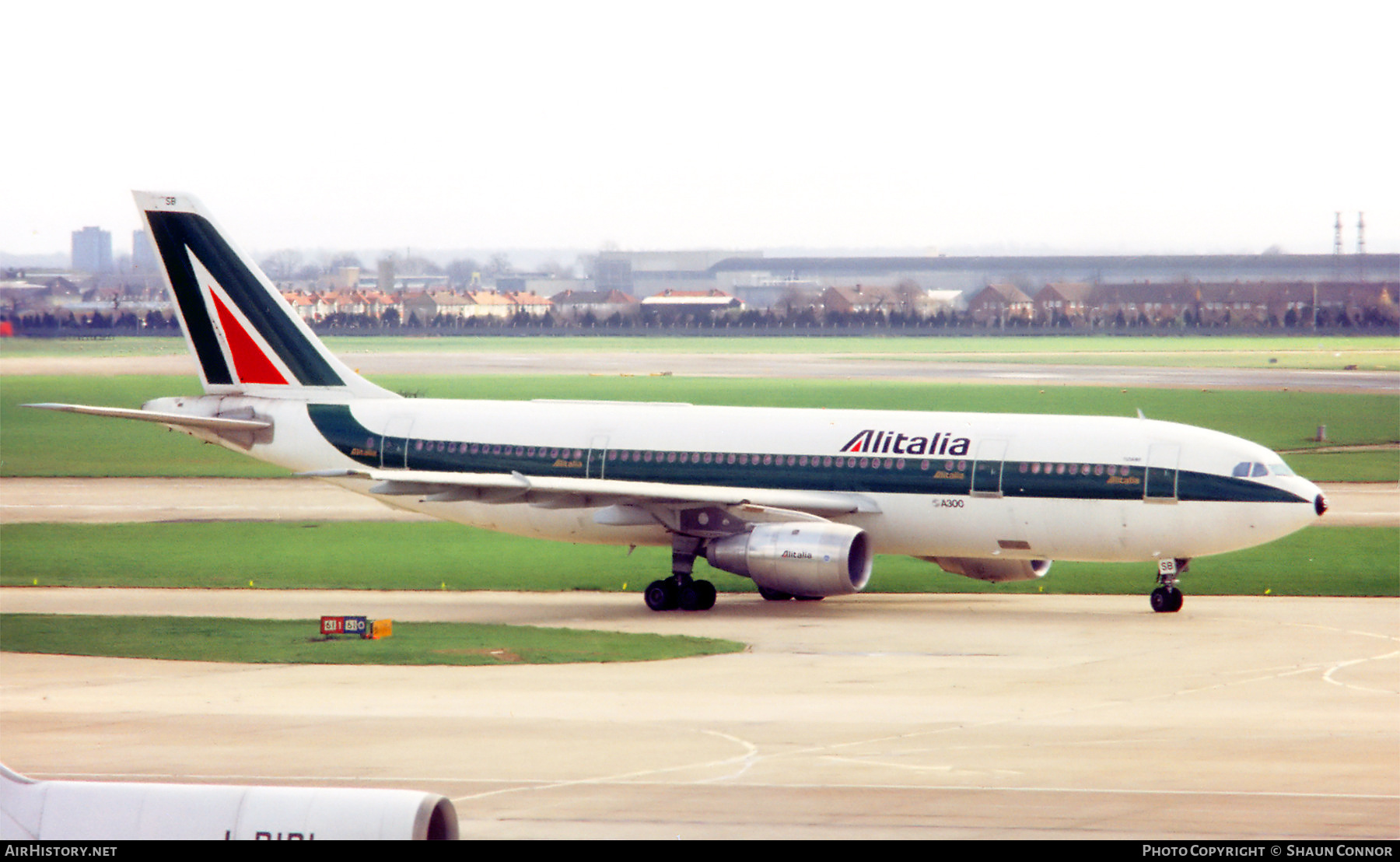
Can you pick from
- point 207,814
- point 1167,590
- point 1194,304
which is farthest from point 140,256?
point 207,814

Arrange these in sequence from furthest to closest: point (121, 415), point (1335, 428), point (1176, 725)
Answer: point (1335, 428) < point (121, 415) < point (1176, 725)

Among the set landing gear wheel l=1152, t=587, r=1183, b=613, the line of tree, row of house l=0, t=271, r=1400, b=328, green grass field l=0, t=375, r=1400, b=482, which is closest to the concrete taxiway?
landing gear wheel l=1152, t=587, r=1183, b=613

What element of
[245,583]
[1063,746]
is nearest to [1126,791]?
[1063,746]

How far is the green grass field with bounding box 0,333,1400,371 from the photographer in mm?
132125

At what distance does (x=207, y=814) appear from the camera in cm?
1200

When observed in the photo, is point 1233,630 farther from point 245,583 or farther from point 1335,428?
point 1335,428

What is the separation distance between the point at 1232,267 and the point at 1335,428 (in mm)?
54797

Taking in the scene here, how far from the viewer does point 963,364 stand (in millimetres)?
137375

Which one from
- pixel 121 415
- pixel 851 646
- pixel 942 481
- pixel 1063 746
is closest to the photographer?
pixel 1063 746

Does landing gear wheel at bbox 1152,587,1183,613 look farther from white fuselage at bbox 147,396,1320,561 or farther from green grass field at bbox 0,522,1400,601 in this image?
green grass field at bbox 0,522,1400,601

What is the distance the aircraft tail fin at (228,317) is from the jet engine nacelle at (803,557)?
492 inches

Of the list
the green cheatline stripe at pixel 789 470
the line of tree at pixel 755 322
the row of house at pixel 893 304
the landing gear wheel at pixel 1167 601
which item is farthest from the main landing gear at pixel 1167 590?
the line of tree at pixel 755 322

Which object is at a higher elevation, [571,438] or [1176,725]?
[571,438]

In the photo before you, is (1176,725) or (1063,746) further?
(1176,725)
